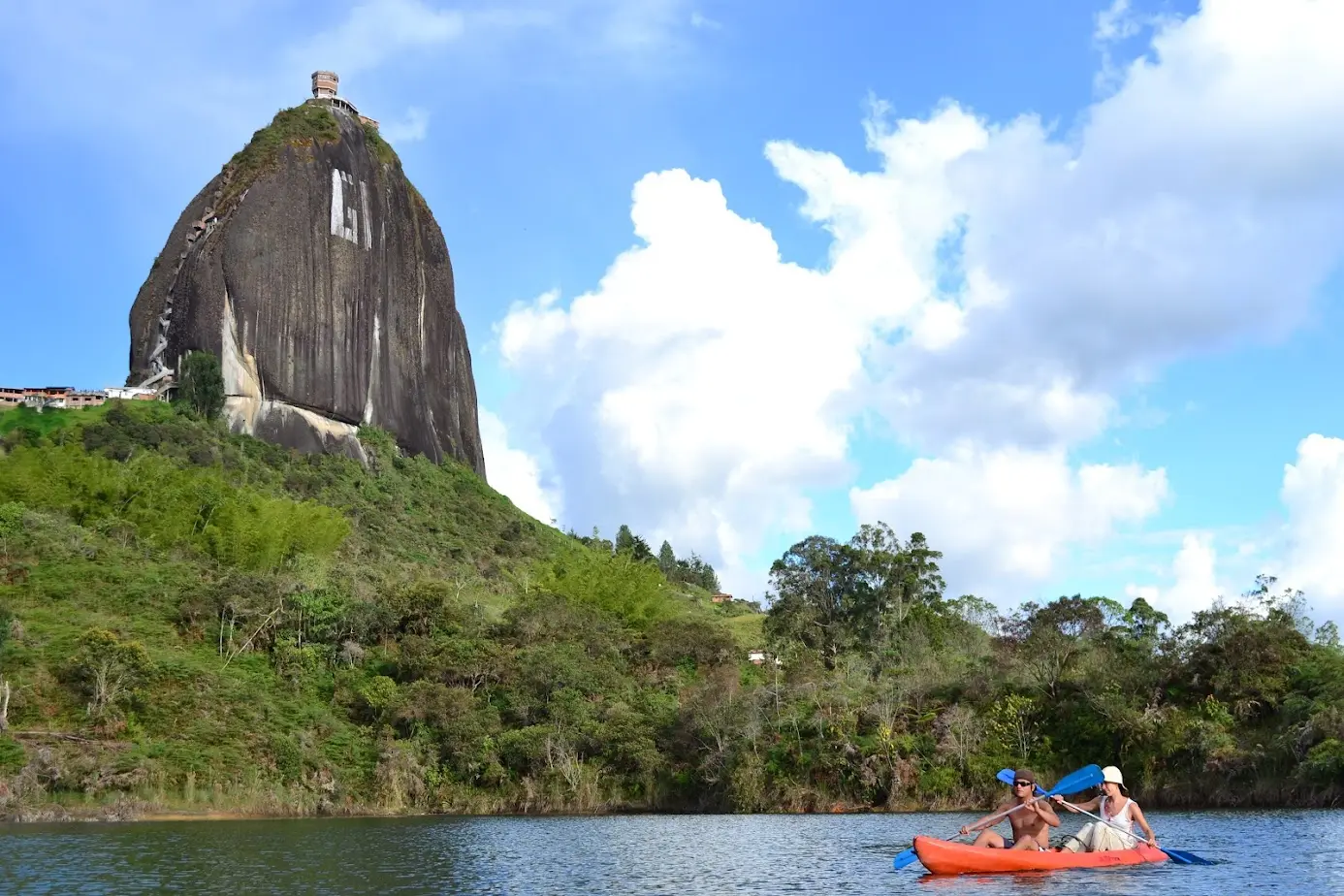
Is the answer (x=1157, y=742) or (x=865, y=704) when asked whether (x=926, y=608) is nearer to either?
(x=865, y=704)

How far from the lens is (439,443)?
9544cm

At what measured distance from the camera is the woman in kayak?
19.2 m

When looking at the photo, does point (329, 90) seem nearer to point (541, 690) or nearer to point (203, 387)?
point (203, 387)

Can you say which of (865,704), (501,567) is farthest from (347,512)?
(865,704)

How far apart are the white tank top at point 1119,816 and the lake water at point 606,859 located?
0.68 meters

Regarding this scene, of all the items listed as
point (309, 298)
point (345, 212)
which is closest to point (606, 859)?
point (309, 298)

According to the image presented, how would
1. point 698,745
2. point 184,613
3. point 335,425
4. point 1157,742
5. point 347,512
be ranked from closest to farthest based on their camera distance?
point 1157,742, point 698,745, point 184,613, point 347,512, point 335,425

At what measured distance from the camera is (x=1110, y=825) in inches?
754

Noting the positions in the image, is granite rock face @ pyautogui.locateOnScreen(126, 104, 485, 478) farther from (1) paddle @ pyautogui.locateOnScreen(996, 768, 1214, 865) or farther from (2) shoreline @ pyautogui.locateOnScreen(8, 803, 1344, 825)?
(1) paddle @ pyautogui.locateOnScreen(996, 768, 1214, 865)

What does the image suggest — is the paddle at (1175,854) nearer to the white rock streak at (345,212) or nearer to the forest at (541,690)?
the forest at (541,690)

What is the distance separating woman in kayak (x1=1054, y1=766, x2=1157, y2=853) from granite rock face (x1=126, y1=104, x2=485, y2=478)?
223 ft

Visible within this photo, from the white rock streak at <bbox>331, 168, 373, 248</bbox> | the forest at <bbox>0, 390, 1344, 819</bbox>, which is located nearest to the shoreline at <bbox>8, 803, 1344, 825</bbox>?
the forest at <bbox>0, 390, 1344, 819</bbox>

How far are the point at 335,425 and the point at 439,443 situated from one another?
11778mm

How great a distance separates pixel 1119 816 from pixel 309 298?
76.1 m
